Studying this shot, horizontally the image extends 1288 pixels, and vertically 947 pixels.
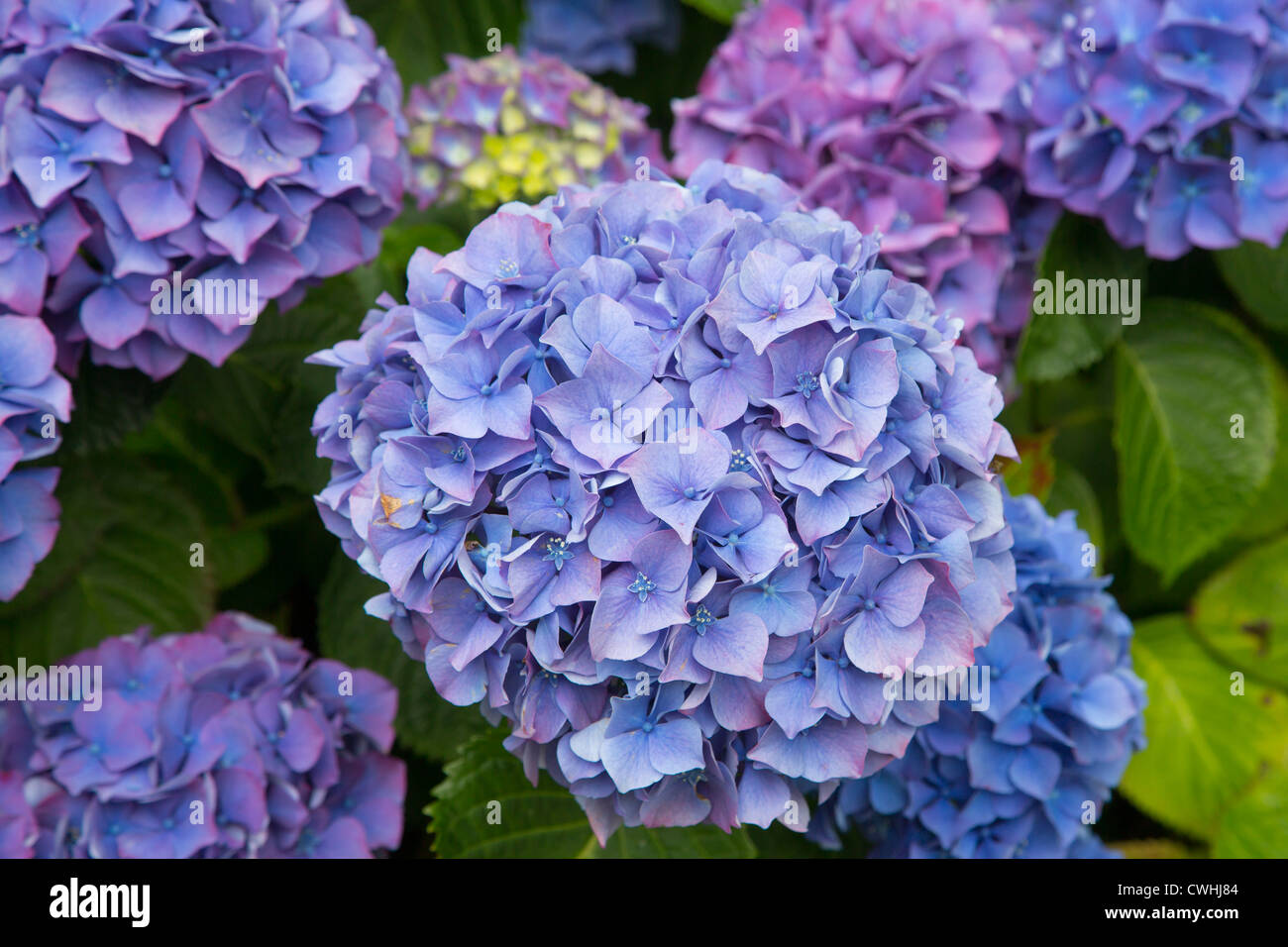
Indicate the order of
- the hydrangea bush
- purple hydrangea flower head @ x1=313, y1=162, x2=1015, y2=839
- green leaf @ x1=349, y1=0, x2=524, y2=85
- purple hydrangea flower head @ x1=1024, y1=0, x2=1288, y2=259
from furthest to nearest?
green leaf @ x1=349, y1=0, x2=524, y2=85 → purple hydrangea flower head @ x1=1024, y1=0, x2=1288, y2=259 → the hydrangea bush → purple hydrangea flower head @ x1=313, y1=162, x2=1015, y2=839

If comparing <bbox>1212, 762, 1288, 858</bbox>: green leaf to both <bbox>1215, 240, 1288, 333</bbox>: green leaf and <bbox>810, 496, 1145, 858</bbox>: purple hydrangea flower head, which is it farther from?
<bbox>1215, 240, 1288, 333</bbox>: green leaf

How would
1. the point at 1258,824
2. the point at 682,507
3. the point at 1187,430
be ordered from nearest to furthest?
the point at 682,507 → the point at 1258,824 → the point at 1187,430

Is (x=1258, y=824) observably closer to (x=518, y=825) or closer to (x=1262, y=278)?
(x=1262, y=278)

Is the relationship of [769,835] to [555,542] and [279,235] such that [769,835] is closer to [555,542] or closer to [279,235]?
[555,542]

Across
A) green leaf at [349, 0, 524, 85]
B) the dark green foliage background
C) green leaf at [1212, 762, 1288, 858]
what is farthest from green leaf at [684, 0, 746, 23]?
green leaf at [1212, 762, 1288, 858]

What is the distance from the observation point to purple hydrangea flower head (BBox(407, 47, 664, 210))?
1.24m

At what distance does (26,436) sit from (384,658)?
1.29 ft

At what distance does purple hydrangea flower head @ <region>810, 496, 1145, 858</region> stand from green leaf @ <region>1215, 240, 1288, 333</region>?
1.61 feet

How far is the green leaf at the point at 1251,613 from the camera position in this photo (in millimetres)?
1385

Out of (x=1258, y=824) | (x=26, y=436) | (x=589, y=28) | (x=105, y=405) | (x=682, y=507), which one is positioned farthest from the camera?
(x=589, y=28)

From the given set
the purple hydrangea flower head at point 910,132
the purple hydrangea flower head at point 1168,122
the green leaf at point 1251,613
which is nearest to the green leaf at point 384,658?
the purple hydrangea flower head at point 910,132

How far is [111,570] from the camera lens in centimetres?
120

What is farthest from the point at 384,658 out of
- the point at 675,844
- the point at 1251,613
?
the point at 1251,613
